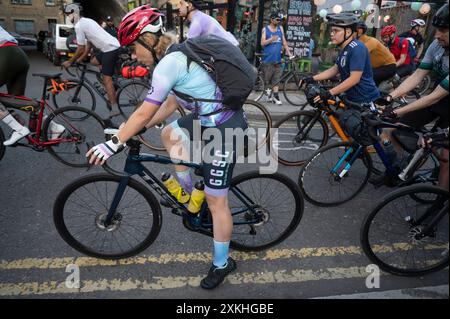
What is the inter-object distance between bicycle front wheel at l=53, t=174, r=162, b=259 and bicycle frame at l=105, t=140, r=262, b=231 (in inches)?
2.6

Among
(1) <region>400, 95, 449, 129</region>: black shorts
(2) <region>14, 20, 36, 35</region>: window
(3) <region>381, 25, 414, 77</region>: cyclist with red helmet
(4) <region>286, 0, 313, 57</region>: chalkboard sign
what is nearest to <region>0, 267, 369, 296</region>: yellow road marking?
(1) <region>400, 95, 449, 129</region>: black shorts

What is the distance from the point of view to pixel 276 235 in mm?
2998

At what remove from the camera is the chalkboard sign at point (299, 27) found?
977 centimetres

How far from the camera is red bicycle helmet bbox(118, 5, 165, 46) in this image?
87.8 inches

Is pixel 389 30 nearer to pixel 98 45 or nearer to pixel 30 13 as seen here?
pixel 98 45

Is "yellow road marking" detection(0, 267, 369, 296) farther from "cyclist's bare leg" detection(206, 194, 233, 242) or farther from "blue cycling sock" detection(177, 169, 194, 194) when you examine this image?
"blue cycling sock" detection(177, 169, 194, 194)

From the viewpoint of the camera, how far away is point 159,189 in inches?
103

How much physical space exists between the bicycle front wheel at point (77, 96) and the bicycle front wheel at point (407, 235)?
4904 millimetres

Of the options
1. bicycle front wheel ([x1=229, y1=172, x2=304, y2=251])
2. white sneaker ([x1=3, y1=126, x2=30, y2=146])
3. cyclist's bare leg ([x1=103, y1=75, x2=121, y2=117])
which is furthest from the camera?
cyclist's bare leg ([x1=103, y1=75, x2=121, y2=117])

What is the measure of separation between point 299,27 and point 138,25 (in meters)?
8.96

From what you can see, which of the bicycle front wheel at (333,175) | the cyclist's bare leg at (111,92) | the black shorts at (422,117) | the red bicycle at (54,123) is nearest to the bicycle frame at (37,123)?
the red bicycle at (54,123)

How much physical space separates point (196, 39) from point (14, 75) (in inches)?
127

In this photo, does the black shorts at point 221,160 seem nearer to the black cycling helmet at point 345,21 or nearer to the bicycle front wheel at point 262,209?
the bicycle front wheel at point 262,209
